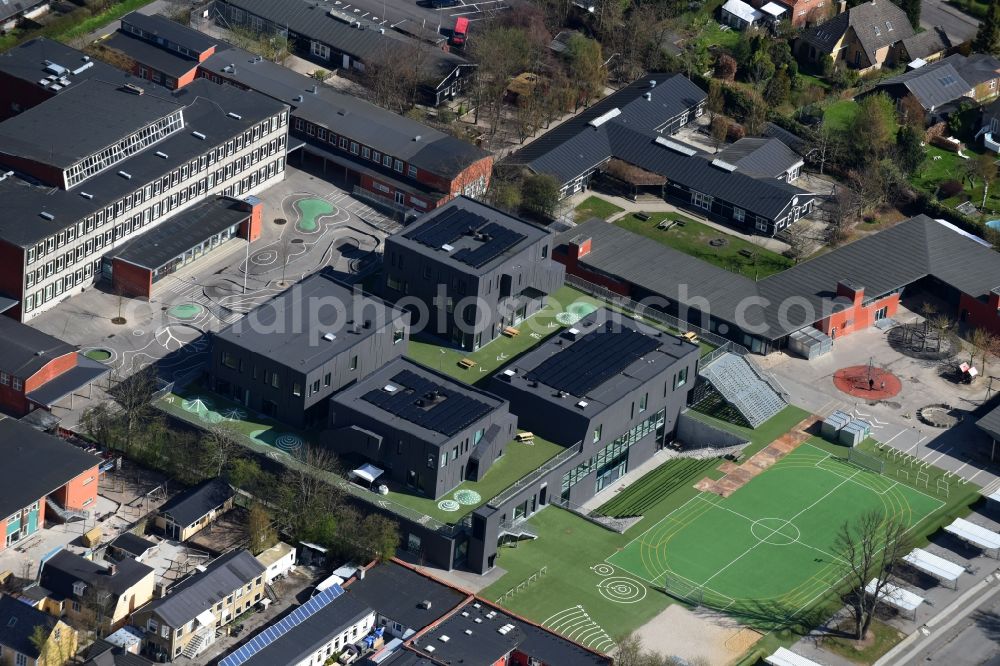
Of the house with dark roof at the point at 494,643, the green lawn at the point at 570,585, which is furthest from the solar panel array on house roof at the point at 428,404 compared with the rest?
the house with dark roof at the point at 494,643

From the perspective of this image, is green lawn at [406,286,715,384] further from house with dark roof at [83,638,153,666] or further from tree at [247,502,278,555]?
house with dark roof at [83,638,153,666]

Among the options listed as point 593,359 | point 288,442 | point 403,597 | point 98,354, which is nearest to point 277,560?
point 403,597

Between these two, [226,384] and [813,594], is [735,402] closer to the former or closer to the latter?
[813,594]

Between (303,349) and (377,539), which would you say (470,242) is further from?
(377,539)

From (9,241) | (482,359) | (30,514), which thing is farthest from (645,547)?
(9,241)

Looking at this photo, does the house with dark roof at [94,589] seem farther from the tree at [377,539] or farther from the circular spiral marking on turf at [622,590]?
the circular spiral marking on turf at [622,590]

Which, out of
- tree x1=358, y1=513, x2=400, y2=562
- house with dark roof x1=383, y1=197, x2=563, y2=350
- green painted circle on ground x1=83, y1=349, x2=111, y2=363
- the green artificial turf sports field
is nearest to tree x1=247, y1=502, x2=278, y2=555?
tree x1=358, y1=513, x2=400, y2=562

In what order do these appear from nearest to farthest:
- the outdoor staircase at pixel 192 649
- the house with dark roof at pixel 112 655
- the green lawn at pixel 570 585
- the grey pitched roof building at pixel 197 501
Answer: the house with dark roof at pixel 112 655 → the outdoor staircase at pixel 192 649 → the green lawn at pixel 570 585 → the grey pitched roof building at pixel 197 501
